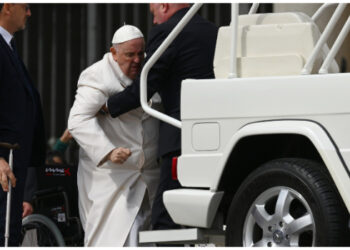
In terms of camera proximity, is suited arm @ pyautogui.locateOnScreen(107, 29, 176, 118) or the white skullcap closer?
suited arm @ pyautogui.locateOnScreen(107, 29, 176, 118)

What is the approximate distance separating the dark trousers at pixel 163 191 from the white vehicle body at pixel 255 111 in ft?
2.50

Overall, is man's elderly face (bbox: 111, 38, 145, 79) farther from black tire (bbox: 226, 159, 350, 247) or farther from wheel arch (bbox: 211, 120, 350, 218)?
black tire (bbox: 226, 159, 350, 247)

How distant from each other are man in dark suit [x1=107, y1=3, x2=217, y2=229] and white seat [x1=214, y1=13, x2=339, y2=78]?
82 cm

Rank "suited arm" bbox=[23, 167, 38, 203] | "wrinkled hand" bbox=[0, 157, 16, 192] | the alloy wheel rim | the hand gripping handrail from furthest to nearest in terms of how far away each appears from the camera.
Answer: "suited arm" bbox=[23, 167, 38, 203], "wrinkled hand" bbox=[0, 157, 16, 192], the hand gripping handrail, the alloy wheel rim

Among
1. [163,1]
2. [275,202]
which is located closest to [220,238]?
[275,202]

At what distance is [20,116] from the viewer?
23.2ft

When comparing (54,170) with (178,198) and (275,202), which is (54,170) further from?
(275,202)

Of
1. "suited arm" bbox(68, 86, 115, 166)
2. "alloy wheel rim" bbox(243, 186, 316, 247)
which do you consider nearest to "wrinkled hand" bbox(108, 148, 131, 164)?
"suited arm" bbox(68, 86, 115, 166)

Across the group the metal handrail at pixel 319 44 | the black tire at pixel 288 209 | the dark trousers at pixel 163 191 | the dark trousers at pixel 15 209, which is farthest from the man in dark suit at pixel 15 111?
the metal handrail at pixel 319 44

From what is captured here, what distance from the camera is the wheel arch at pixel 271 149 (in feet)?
18.4

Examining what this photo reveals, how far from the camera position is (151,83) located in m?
7.13

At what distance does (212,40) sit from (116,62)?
2.85 ft

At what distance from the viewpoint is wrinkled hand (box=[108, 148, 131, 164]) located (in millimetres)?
7473

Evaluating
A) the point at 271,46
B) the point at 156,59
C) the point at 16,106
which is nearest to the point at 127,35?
the point at 156,59
